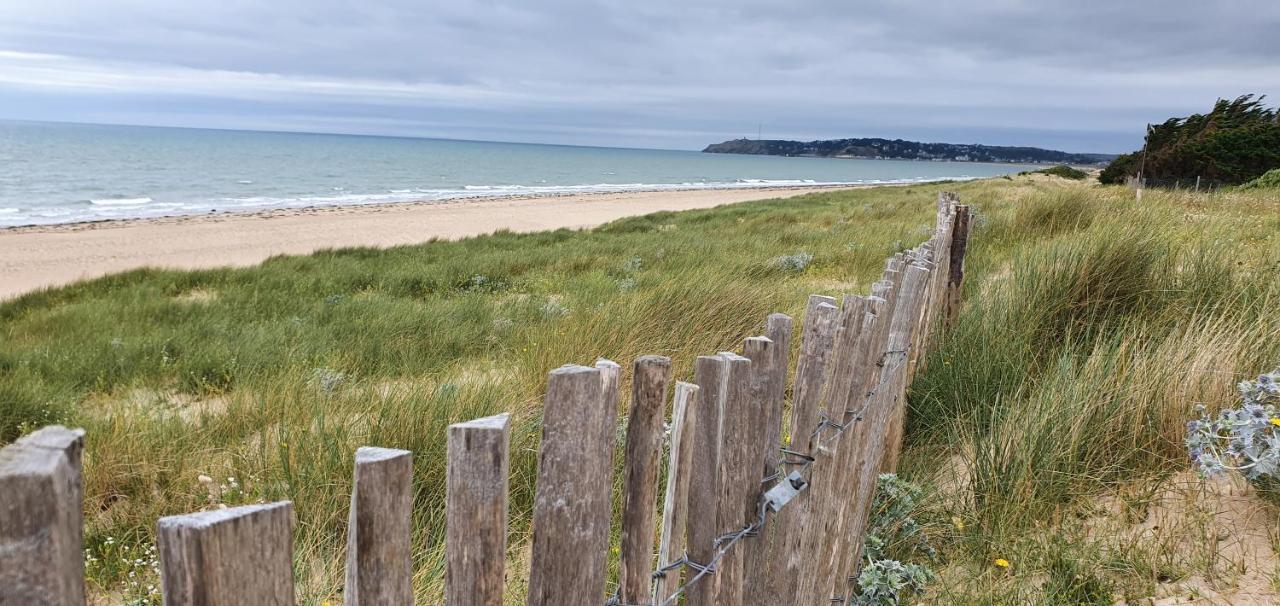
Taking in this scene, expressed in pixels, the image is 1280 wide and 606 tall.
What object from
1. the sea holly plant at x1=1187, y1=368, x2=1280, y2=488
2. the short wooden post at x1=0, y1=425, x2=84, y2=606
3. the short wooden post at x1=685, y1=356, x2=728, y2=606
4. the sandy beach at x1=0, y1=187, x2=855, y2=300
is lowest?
the sandy beach at x1=0, y1=187, x2=855, y2=300

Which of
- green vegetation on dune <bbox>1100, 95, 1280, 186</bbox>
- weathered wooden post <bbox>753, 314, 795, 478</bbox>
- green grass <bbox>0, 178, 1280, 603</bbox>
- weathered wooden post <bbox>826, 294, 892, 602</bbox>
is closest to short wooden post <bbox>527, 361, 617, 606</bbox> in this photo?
weathered wooden post <bbox>753, 314, 795, 478</bbox>

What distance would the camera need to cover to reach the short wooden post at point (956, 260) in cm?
455

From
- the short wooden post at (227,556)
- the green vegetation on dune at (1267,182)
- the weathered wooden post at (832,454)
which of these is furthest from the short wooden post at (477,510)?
the green vegetation on dune at (1267,182)

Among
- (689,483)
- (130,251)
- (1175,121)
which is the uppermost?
(1175,121)

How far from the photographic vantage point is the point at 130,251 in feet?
56.6

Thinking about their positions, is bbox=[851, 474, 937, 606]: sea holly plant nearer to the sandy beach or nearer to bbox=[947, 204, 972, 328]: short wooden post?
bbox=[947, 204, 972, 328]: short wooden post

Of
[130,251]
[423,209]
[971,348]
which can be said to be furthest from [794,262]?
[423,209]

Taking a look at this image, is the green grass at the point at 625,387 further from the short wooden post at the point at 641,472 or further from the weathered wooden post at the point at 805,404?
the short wooden post at the point at 641,472

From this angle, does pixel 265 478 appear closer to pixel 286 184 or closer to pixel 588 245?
pixel 588 245

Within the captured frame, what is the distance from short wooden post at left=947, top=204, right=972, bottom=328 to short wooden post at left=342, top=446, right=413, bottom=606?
13.8 feet

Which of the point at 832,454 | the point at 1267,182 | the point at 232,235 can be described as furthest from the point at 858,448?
the point at 232,235

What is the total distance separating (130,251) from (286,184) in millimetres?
30814

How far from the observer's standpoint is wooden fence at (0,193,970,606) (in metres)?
0.68

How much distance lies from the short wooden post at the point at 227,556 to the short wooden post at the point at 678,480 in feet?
2.42
